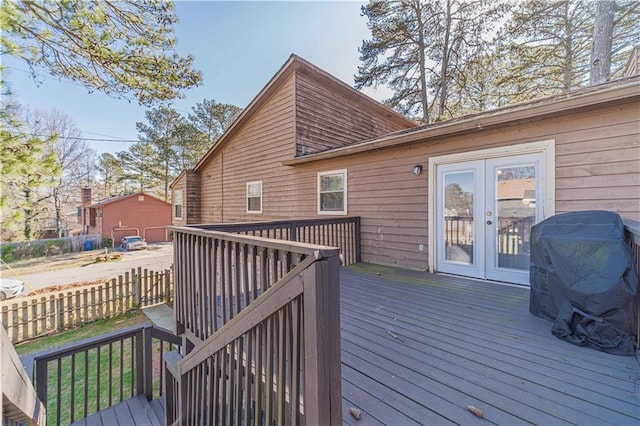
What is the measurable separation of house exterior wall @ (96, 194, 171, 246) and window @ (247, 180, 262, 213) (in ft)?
43.2

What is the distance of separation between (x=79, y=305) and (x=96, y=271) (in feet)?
24.4

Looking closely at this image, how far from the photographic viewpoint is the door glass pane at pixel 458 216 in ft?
13.8

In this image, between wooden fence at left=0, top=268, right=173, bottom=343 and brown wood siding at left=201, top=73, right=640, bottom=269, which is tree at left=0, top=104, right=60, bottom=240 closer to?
wooden fence at left=0, top=268, right=173, bottom=343

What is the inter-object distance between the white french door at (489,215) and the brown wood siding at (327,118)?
13.8 feet

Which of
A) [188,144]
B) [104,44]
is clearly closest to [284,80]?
[104,44]

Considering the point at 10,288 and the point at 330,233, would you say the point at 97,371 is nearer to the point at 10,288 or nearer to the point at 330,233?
the point at 330,233

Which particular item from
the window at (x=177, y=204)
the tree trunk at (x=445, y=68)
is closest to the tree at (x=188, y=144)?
the window at (x=177, y=204)

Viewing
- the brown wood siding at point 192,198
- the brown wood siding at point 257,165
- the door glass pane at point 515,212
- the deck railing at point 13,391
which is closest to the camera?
the deck railing at point 13,391

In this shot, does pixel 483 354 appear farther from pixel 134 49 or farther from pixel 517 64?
pixel 517 64

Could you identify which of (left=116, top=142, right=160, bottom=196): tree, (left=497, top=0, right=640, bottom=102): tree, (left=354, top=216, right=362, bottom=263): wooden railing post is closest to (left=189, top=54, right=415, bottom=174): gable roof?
(left=354, top=216, right=362, bottom=263): wooden railing post

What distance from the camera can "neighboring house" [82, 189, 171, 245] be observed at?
19562 mm

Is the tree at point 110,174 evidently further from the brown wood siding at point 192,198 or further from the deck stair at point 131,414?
the deck stair at point 131,414

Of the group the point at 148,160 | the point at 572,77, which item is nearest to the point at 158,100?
the point at 572,77

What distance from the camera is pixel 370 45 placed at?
37.0 feet
